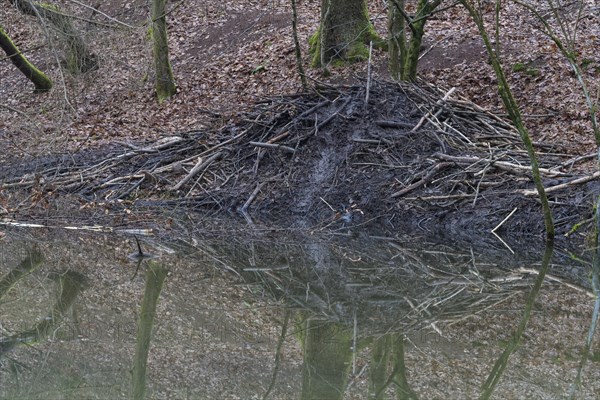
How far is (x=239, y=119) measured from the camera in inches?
550

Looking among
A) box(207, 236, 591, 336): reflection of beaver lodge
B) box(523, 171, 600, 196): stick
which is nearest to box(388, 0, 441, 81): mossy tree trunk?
box(523, 171, 600, 196): stick

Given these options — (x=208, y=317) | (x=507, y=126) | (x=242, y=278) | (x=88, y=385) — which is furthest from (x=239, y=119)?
(x=88, y=385)

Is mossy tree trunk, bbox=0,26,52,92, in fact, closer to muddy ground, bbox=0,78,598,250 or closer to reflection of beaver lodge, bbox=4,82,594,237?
muddy ground, bbox=0,78,598,250

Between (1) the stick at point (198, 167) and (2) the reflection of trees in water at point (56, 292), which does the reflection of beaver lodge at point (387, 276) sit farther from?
(1) the stick at point (198, 167)

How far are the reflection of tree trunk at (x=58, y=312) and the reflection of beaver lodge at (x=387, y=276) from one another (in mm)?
1794

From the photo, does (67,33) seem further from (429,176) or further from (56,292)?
(429,176)

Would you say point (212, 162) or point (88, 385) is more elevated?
point (88, 385)

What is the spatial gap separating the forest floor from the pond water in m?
1.37

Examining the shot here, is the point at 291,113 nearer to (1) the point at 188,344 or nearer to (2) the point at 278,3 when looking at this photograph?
(1) the point at 188,344

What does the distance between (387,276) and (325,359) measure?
2874 millimetres

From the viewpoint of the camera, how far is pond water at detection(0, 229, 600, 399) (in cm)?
556

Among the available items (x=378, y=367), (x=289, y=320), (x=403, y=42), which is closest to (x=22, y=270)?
(x=289, y=320)

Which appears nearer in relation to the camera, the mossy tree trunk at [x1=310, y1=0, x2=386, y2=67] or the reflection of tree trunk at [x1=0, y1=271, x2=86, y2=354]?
the reflection of tree trunk at [x1=0, y1=271, x2=86, y2=354]

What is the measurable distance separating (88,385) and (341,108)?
834cm
